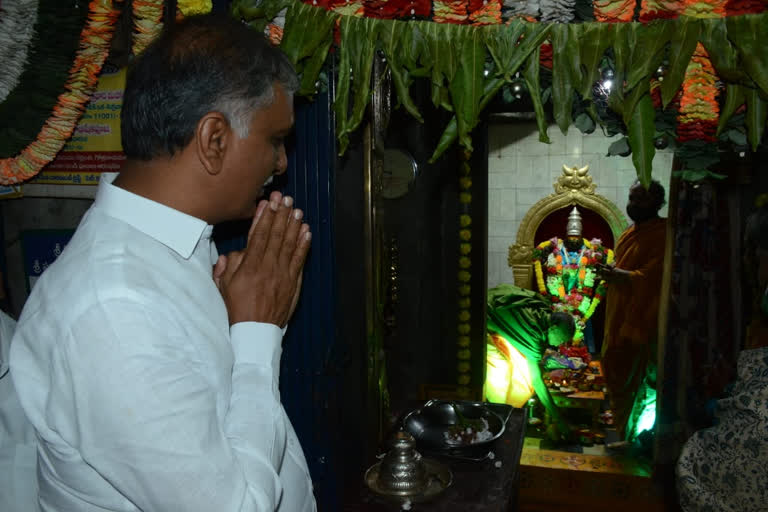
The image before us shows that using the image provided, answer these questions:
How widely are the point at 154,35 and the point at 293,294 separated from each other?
3.96ft

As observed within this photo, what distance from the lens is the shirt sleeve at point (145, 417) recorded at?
0.77 meters

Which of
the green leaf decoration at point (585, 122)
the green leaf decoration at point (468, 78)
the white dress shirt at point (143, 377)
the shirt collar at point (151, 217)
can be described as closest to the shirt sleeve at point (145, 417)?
the white dress shirt at point (143, 377)

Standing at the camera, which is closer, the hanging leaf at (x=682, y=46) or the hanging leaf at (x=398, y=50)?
the hanging leaf at (x=682, y=46)

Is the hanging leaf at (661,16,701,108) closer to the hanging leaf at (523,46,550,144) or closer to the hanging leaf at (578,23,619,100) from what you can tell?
the hanging leaf at (578,23,619,100)

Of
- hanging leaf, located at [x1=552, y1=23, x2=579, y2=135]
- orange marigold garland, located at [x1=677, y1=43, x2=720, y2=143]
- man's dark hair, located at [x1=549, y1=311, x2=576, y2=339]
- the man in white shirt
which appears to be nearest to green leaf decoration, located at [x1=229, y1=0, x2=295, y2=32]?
the man in white shirt

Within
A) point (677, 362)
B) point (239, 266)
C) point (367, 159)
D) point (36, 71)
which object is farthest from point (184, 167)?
point (677, 362)

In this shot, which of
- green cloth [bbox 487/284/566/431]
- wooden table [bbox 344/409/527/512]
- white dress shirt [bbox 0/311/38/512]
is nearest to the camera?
white dress shirt [bbox 0/311/38/512]

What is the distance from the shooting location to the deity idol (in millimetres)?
6770

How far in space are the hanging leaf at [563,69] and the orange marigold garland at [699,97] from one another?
365 millimetres

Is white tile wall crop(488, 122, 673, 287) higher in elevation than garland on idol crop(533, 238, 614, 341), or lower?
higher

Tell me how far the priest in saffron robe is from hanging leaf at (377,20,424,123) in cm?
341

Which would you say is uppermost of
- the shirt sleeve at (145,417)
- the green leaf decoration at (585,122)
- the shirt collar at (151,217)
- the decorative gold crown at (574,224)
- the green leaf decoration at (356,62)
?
the green leaf decoration at (356,62)

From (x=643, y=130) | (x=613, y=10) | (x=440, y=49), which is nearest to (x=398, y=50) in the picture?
(x=440, y=49)

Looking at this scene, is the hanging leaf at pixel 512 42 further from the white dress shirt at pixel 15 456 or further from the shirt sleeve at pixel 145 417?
the white dress shirt at pixel 15 456
